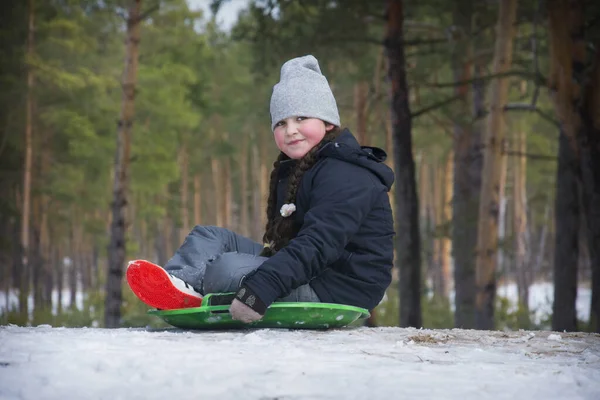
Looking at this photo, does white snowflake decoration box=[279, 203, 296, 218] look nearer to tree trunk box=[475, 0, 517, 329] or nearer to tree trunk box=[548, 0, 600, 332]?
tree trunk box=[548, 0, 600, 332]

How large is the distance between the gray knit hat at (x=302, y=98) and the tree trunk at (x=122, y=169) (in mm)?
8978

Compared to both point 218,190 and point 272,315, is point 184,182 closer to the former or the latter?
point 218,190

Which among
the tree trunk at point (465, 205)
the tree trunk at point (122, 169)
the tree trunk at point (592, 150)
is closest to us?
the tree trunk at point (592, 150)

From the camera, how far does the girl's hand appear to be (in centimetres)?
387

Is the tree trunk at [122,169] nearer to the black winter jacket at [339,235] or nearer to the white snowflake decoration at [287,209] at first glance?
the black winter jacket at [339,235]

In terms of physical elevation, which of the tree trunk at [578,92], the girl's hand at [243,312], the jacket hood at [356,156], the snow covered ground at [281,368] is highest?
the tree trunk at [578,92]

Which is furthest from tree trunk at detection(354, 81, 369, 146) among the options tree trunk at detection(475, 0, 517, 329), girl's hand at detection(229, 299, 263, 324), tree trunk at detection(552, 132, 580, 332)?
girl's hand at detection(229, 299, 263, 324)

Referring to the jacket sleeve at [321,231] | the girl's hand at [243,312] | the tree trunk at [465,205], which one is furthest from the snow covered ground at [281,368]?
the tree trunk at [465,205]

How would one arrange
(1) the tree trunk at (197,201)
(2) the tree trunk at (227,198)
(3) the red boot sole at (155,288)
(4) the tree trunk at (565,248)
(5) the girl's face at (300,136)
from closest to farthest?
(3) the red boot sole at (155,288) → (5) the girl's face at (300,136) → (4) the tree trunk at (565,248) → (2) the tree trunk at (227,198) → (1) the tree trunk at (197,201)

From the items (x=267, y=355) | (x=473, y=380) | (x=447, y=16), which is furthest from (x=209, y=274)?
(x=447, y=16)

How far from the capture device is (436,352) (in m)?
3.39

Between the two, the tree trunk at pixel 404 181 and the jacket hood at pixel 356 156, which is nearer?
the jacket hood at pixel 356 156

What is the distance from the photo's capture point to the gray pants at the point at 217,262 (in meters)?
4.23

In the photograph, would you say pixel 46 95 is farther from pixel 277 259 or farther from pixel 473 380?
pixel 473 380
